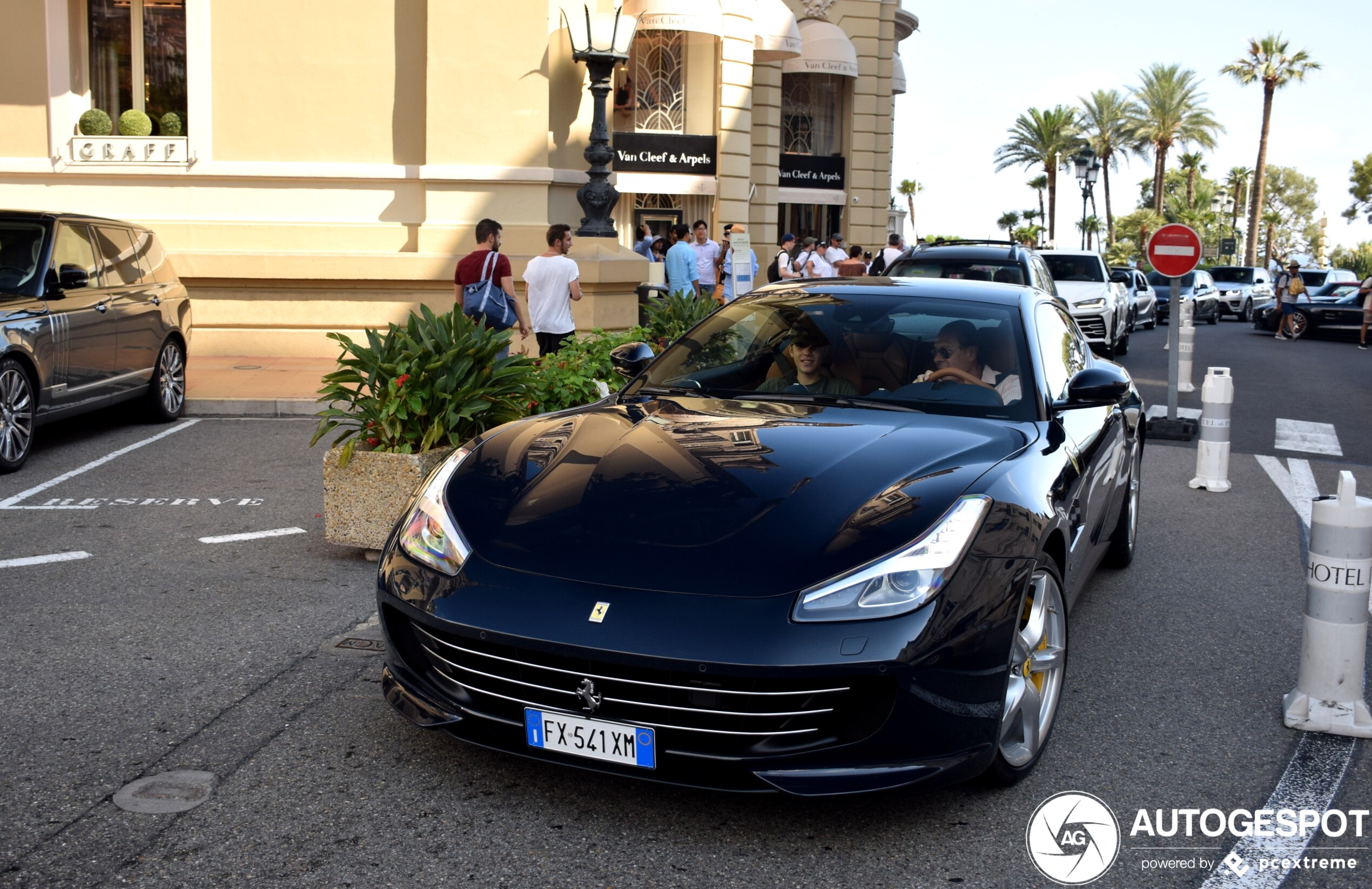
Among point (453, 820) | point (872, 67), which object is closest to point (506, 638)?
point (453, 820)

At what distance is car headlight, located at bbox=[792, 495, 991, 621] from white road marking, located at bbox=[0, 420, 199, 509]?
19.7 ft

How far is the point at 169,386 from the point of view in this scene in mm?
11312

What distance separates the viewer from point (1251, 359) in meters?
22.6

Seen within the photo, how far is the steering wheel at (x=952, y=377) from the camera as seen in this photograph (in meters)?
4.84

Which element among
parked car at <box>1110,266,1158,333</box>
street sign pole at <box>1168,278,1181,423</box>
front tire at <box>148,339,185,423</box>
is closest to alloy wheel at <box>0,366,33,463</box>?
front tire at <box>148,339,185,423</box>

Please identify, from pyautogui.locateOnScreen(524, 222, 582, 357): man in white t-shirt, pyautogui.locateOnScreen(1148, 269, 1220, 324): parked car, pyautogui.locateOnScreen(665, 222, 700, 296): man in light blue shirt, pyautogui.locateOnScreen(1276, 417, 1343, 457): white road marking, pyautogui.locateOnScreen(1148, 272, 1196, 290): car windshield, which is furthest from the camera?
pyautogui.locateOnScreen(1148, 269, 1220, 324): parked car

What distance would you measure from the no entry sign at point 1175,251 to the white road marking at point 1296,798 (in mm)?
8446

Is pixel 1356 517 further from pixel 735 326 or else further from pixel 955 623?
pixel 735 326

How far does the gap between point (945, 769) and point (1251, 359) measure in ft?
70.6

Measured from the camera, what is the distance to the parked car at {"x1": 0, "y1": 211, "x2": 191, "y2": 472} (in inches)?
354

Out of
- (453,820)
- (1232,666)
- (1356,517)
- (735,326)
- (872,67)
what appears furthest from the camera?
(872,67)

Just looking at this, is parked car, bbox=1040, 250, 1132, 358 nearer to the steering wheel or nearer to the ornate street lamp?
the ornate street lamp

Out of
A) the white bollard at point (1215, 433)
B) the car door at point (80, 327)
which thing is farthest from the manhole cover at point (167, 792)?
the white bollard at point (1215, 433)

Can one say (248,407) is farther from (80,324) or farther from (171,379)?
(80,324)
